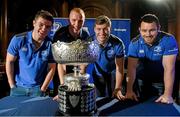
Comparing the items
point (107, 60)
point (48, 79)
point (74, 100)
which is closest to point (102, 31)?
point (107, 60)

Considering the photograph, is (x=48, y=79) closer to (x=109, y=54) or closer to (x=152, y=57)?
→ (x=109, y=54)

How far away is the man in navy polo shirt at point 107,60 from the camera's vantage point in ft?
7.14

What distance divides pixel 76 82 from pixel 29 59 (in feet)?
2.86

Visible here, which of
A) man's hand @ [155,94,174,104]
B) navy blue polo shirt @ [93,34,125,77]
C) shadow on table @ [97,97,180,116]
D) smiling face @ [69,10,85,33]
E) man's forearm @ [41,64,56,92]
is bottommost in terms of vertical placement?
shadow on table @ [97,97,180,116]

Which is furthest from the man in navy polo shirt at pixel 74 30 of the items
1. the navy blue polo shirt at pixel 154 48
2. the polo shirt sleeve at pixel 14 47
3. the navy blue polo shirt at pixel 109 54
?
the navy blue polo shirt at pixel 154 48

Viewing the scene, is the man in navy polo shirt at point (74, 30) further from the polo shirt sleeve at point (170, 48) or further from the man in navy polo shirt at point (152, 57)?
the polo shirt sleeve at point (170, 48)

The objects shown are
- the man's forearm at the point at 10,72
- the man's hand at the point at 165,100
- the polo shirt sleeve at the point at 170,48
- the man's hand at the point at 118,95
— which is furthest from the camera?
the man's forearm at the point at 10,72

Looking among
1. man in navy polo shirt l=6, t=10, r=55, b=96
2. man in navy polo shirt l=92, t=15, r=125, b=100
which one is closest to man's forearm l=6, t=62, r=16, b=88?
man in navy polo shirt l=6, t=10, r=55, b=96

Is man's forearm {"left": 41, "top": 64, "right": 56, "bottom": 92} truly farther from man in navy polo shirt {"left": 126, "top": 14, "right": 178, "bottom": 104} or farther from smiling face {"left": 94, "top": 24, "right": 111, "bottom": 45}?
man in navy polo shirt {"left": 126, "top": 14, "right": 178, "bottom": 104}

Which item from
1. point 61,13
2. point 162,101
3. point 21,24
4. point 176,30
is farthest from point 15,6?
point 162,101

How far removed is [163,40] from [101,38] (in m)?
0.50

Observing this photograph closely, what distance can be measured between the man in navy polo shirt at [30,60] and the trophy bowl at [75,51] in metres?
0.74

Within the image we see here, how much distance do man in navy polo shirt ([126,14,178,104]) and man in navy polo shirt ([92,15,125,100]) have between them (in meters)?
0.15

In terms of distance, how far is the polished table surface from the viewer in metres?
1.52
